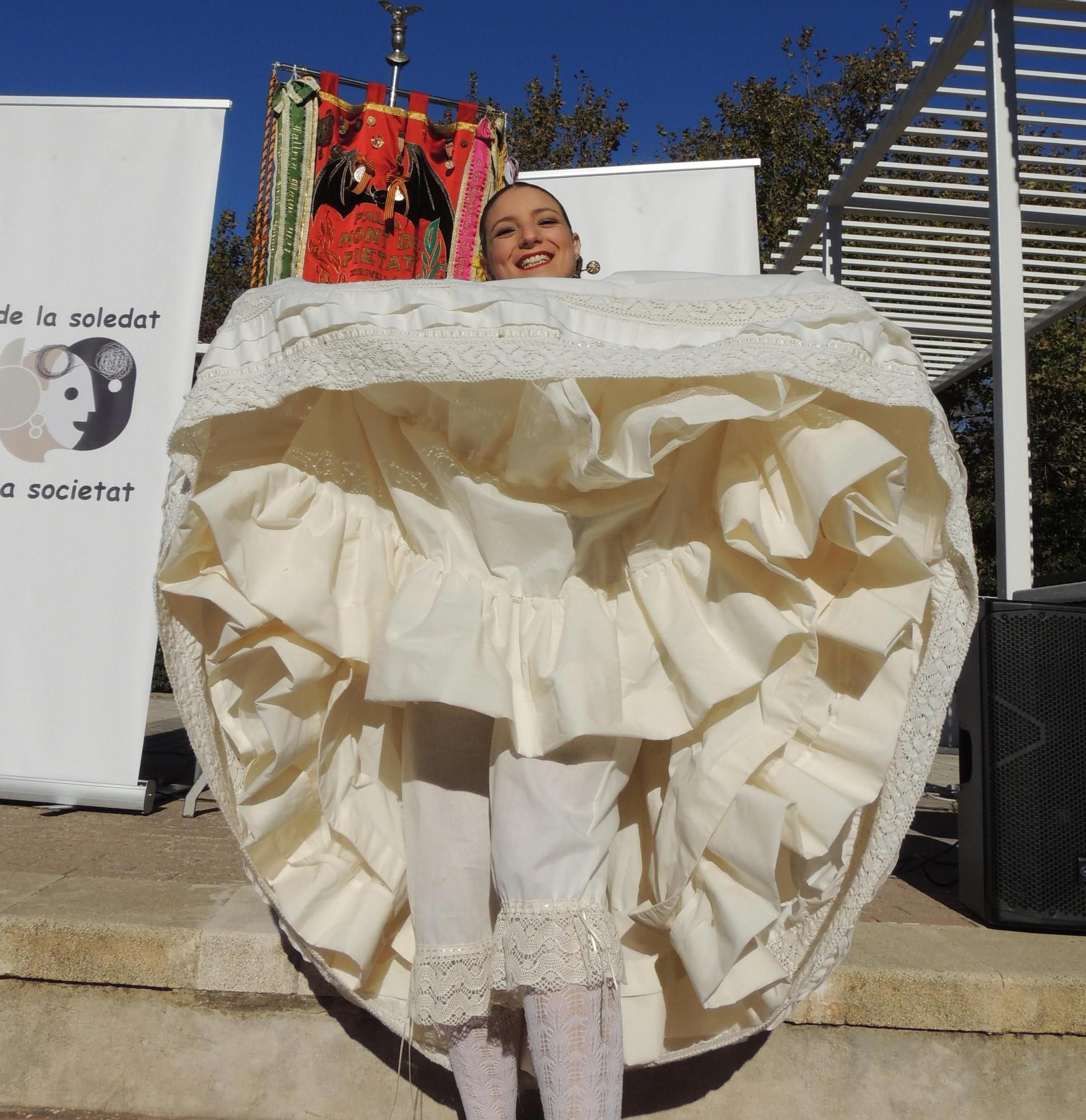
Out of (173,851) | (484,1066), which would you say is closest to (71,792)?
(173,851)

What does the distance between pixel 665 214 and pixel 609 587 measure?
2299mm

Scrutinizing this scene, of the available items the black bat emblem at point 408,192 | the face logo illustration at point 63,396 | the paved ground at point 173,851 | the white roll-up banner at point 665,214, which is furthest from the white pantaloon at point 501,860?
the white roll-up banner at point 665,214

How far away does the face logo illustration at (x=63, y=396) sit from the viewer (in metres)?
2.68

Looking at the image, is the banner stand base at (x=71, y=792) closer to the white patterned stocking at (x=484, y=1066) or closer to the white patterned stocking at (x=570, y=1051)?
the white patterned stocking at (x=484, y=1066)

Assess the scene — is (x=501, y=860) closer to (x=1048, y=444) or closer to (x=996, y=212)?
(x=996, y=212)

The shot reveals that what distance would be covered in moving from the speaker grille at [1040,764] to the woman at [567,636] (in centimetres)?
64

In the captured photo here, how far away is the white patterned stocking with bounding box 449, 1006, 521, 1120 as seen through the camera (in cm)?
127

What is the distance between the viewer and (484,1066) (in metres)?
1.27

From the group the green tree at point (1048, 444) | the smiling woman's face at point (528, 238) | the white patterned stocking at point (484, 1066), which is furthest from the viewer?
the green tree at point (1048, 444)

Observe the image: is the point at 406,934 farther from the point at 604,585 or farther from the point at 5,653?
the point at 5,653

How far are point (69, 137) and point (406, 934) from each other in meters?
2.61

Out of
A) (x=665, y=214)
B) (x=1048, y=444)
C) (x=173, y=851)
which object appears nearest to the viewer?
(x=173, y=851)

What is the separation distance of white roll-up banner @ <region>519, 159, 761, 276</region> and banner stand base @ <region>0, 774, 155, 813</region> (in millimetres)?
2291

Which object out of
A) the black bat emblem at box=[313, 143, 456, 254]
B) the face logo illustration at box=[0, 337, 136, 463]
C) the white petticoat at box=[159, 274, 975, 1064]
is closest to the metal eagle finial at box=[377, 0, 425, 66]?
the black bat emblem at box=[313, 143, 456, 254]
